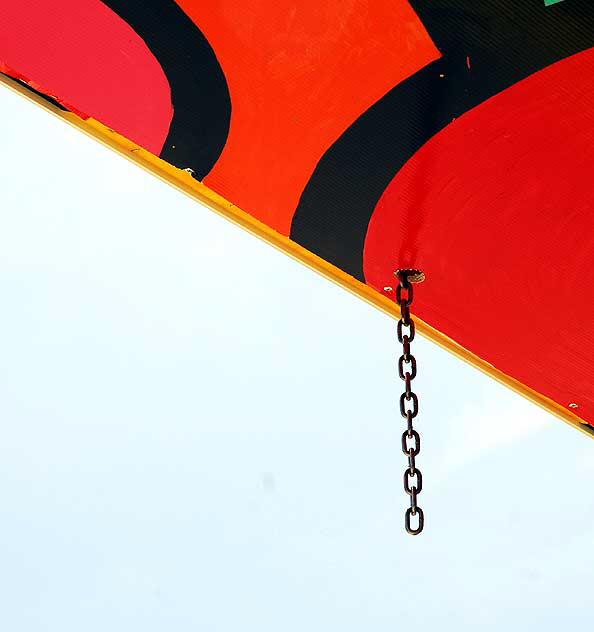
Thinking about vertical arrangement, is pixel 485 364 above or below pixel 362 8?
below

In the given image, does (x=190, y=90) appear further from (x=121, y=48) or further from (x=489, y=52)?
(x=489, y=52)

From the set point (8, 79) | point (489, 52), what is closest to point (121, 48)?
point (8, 79)

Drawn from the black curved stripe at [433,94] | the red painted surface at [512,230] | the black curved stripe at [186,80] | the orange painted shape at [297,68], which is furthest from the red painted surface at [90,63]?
the red painted surface at [512,230]

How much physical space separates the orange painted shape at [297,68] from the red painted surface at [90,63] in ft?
0.55

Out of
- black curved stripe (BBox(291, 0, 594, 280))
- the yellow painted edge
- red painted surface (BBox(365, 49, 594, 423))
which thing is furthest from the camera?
the yellow painted edge

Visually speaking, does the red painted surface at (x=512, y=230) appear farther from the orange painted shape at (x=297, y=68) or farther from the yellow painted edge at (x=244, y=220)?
the orange painted shape at (x=297, y=68)

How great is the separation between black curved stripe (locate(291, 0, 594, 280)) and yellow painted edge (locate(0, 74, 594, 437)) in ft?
0.22

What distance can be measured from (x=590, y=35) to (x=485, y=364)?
4.09 feet

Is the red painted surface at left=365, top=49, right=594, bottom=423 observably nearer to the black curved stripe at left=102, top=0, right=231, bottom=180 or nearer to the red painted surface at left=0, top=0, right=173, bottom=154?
the black curved stripe at left=102, top=0, right=231, bottom=180

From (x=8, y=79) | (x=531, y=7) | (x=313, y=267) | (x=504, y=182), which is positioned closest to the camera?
(x=531, y=7)

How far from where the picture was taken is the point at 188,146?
2.03 metres

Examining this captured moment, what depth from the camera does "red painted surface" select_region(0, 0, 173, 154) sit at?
5.76ft

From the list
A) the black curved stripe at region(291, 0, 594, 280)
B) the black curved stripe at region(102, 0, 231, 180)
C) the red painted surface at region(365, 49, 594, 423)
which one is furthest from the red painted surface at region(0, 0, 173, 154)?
the red painted surface at region(365, 49, 594, 423)

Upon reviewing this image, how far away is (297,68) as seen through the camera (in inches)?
72.1
